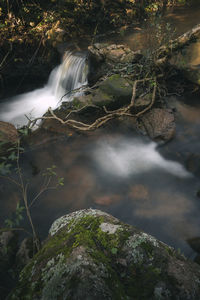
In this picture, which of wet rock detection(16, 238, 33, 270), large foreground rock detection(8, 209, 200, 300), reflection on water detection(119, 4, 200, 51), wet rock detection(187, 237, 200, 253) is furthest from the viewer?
reflection on water detection(119, 4, 200, 51)

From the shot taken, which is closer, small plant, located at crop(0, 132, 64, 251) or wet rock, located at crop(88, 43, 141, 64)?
small plant, located at crop(0, 132, 64, 251)

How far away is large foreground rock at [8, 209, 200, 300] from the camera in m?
1.70

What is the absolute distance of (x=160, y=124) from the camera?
5.56m

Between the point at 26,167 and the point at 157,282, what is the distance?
416 cm

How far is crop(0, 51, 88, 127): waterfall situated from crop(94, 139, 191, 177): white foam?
2.99 metres

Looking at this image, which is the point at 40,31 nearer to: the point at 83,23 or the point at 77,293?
the point at 83,23

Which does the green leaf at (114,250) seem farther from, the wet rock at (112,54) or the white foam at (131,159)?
the wet rock at (112,54)

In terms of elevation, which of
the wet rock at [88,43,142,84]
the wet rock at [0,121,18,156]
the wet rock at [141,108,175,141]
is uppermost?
the wet rock at [88,43,142,84]

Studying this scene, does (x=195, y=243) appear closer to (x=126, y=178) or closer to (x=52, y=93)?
(x=126, y=178)

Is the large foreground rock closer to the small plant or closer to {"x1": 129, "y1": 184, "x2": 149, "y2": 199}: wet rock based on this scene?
the small plant

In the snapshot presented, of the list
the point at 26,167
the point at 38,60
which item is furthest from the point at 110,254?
the point at 38,60

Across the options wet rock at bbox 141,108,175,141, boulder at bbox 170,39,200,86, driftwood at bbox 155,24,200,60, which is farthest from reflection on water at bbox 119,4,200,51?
wet rock at bbox 141,108,175,141

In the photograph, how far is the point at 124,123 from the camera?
Answer: 240 inches

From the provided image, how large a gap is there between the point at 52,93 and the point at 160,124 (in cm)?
482
